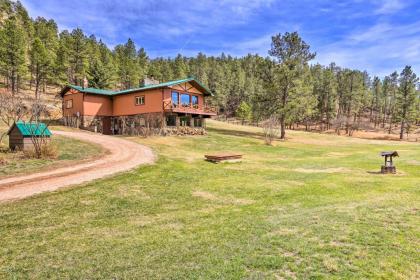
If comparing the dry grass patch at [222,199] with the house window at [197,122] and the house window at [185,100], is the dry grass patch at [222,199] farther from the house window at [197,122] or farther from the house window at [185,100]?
the house window at [197,122]

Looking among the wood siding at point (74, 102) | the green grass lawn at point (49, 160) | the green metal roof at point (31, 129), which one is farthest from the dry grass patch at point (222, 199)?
the wood siding at point (74, 102)

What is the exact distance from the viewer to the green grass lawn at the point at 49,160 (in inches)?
553

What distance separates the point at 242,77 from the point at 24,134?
297 feet

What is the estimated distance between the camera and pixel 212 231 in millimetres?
7730

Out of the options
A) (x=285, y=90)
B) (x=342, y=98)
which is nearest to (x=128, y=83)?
(x=285, y=90)

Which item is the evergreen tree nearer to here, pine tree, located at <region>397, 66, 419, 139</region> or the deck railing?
the deck railing

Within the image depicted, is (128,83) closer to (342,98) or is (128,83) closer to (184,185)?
(342,98)

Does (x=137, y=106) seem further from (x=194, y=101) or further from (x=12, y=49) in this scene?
(x=12, y=49)

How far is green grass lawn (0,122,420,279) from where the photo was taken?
18.5 feet

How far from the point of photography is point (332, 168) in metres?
19.8

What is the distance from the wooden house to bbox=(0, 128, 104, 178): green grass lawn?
722mm

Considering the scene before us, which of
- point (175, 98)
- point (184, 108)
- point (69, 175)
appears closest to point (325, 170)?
point (69, 175)

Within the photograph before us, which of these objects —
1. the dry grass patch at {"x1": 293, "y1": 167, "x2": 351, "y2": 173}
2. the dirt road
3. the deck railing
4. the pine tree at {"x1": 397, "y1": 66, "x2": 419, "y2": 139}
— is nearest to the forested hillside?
the pine tree at {"x1": 397, "y1": 66, "x2": 419, "y2": 139}

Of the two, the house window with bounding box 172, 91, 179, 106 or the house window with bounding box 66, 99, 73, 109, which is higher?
the house window with bounding box 172, 91, 179, 106
